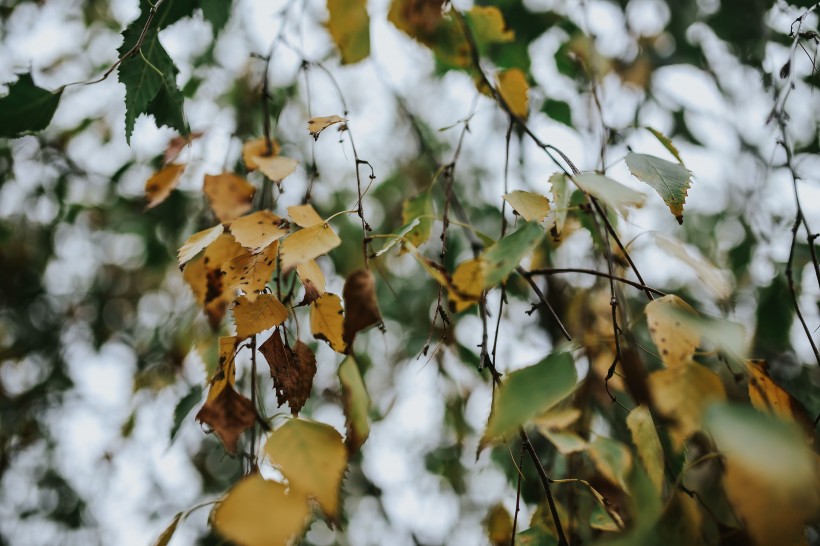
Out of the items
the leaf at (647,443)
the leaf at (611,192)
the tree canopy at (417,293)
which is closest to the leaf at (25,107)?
the tree canopy at (417,293)

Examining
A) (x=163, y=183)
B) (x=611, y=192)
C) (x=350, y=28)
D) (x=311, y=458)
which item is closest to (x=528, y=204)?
(x=611, y=192)

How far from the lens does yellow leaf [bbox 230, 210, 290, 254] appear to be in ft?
1.61

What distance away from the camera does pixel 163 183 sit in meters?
→ 0.74

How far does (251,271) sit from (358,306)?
12cm

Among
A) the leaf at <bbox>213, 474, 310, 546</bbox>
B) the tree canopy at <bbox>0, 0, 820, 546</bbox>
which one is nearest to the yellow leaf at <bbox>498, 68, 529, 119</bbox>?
the tree canopy at <bbox>0, 0, 820, 546</bbox>

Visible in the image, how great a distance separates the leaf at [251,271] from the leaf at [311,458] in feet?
0.38

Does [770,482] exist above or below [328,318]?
above

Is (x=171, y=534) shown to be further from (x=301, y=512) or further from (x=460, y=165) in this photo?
(x=460, y=165)

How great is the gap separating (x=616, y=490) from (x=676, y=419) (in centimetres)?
37

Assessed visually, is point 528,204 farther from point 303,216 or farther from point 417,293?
point 417,293

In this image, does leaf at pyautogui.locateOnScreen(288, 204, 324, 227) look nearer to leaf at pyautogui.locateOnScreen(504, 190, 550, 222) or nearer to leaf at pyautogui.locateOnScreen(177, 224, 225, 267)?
leaf at pyautogui.locateOnScreen(177, 224, 225, 267)

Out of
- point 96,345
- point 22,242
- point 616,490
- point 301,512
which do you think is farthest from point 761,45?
point 22,242

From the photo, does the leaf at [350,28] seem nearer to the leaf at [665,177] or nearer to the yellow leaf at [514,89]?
the yellow leaf at [514,89]

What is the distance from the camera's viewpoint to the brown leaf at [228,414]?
0.46 metres
